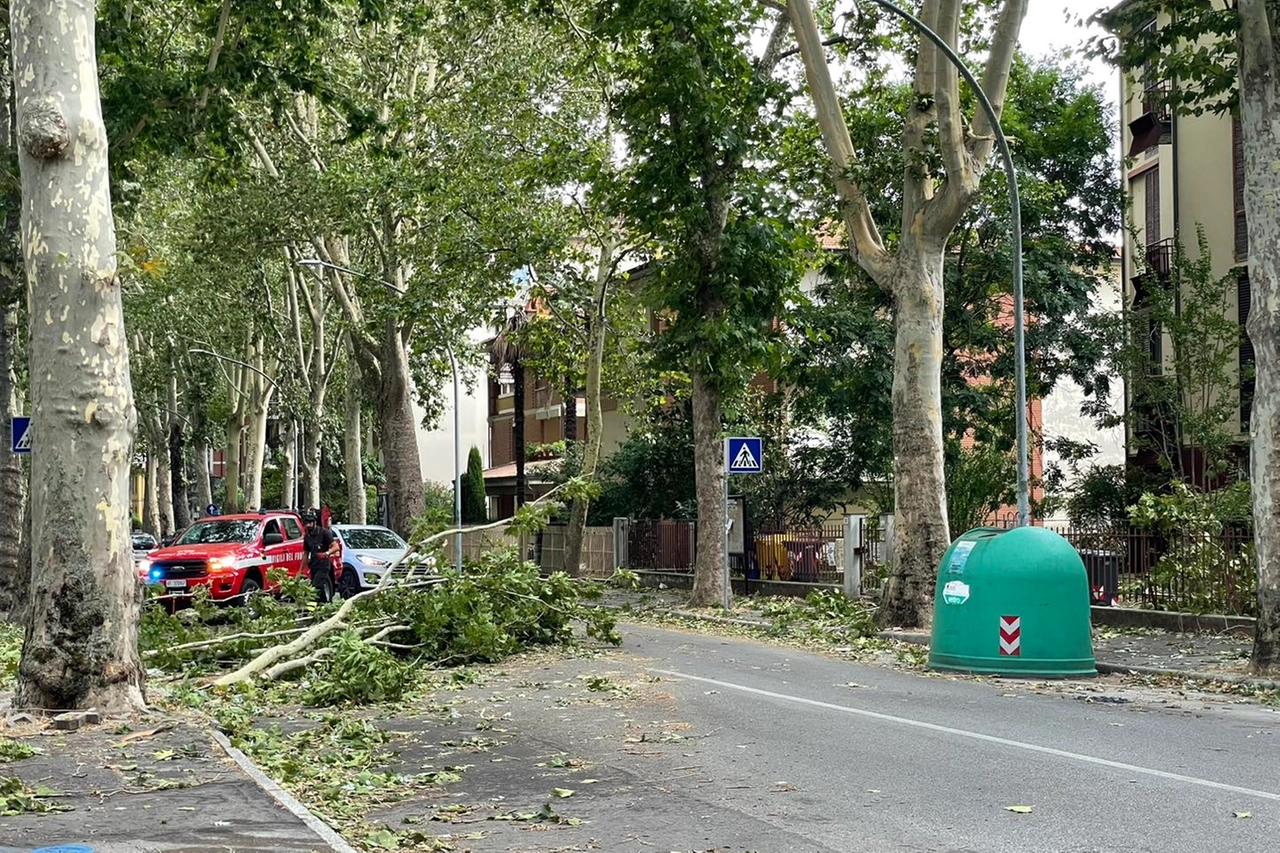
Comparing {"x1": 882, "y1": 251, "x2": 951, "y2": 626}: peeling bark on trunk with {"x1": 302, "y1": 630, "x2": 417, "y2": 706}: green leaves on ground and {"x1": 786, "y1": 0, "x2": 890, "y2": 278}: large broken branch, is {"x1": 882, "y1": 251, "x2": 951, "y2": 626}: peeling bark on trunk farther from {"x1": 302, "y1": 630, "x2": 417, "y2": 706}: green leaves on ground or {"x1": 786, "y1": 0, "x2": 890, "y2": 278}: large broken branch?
{"x1": 302, "y1": 630, "x2": 417, "y2": 706}: green leaves on ground

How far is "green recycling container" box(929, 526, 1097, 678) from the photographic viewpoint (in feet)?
49.7

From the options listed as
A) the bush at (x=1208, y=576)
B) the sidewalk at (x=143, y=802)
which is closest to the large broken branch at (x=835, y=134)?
the bush at (x=1208, y=576)

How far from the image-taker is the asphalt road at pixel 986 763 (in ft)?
24.2

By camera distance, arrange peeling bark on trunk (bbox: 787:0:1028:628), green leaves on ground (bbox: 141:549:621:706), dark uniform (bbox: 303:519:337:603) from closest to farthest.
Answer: green leaves on ground (bbox: 141:549:621:706), peeling bark on trunk (bbox: 787:0:1028:628), dark uniform (bbox: 303:519:337:603)

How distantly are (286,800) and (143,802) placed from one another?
750mm

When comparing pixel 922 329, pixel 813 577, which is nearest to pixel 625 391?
pixel 813 577

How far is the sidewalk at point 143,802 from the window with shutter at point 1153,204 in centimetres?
3001

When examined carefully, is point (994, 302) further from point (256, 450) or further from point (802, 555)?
point (256, 450)

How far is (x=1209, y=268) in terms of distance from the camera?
29641 millimetres

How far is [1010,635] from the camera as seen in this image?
15336mm

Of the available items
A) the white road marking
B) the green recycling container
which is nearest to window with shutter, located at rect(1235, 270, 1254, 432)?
the green recycling container

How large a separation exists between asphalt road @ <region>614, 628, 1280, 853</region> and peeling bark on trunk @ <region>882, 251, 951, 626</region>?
5.29 metres

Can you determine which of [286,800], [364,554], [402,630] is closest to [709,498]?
[364,554]

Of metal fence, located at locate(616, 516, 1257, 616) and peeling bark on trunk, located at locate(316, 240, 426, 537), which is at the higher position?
peeling bark on trunk, located at locate(316, 240, 426, 537)
